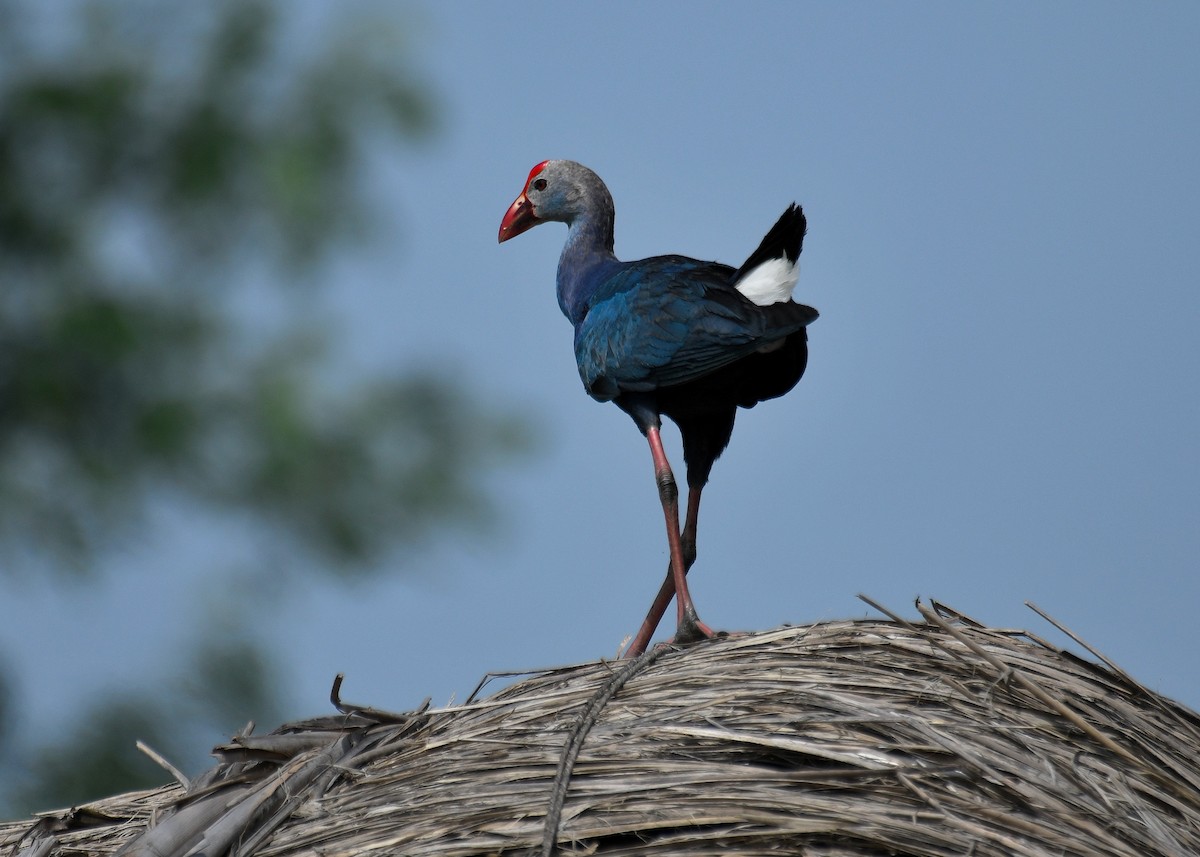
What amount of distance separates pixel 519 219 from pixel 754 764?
8.96 feet

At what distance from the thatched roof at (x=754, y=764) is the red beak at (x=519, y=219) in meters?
2.15

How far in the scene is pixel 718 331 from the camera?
3.88 m

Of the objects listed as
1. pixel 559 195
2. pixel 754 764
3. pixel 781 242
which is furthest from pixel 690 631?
pixel 559 195

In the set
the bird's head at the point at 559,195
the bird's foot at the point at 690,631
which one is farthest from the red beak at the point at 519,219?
the bird's foot at the point at 690,631

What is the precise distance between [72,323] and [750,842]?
24.1 ft

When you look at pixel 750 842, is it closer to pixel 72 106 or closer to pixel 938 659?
pixel 938 659

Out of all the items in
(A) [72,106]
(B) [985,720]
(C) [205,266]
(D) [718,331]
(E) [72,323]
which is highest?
(A) [72,106]

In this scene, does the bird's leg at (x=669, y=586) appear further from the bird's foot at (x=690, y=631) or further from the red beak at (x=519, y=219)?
the red beak at (x=519, y=219)

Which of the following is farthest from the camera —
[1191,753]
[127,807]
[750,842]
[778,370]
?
[778,370]

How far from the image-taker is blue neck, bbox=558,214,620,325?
456 cm

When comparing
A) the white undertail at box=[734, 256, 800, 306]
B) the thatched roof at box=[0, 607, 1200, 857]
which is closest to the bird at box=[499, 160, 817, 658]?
the white undertail at box=[734, 256, 800, 306]

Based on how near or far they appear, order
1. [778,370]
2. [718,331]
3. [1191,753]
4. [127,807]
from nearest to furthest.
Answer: [1191,753] → [127,807] → [718,331] → [778,370]

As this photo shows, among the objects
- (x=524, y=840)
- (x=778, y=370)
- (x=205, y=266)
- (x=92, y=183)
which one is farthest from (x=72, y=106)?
(x=524, y=840)

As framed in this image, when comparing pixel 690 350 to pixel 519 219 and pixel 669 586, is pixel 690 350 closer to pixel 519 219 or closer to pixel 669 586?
pixel 669 586
